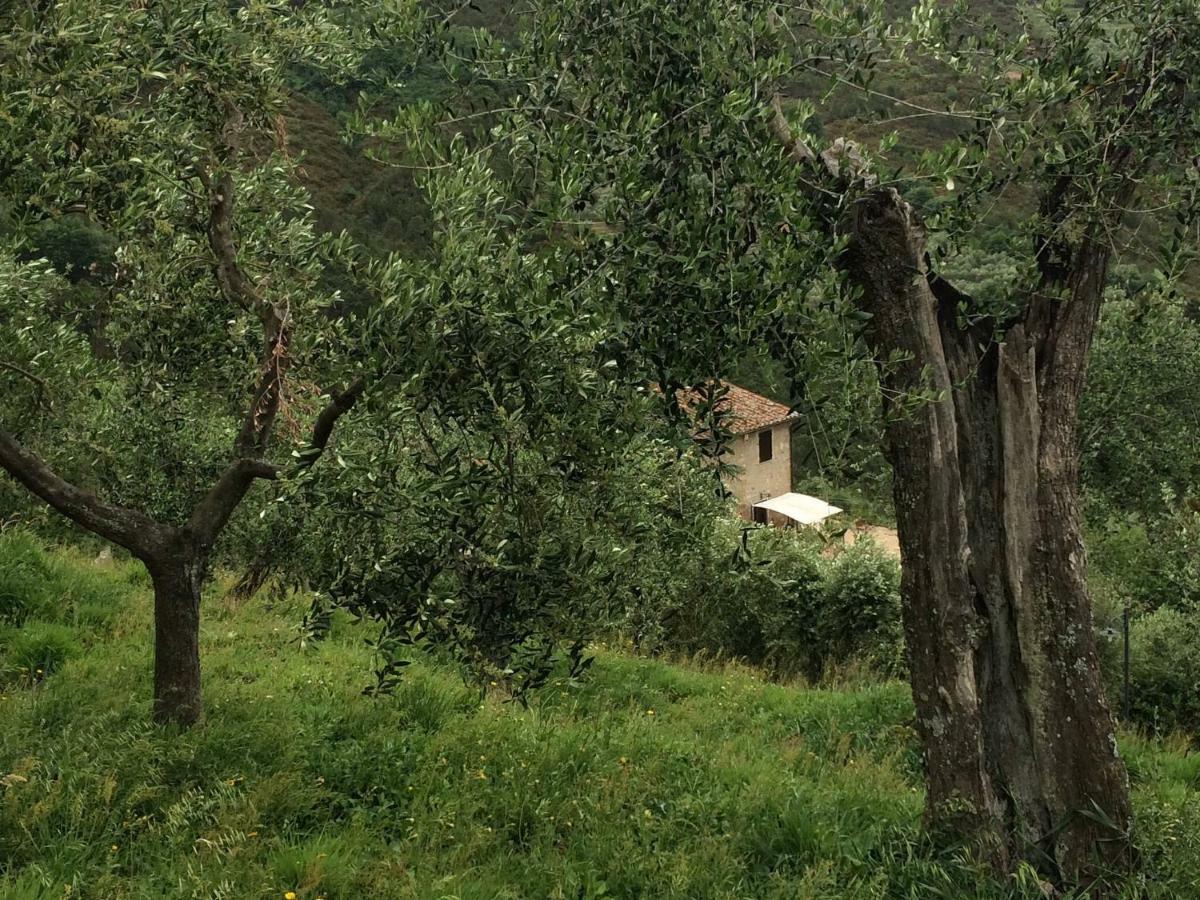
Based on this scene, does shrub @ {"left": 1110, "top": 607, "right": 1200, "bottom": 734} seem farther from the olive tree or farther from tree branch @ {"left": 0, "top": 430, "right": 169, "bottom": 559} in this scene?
tree branch @ {"left": 0, "top": 430, "right": 169, "bottom": 559}

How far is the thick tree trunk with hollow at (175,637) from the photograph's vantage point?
26.8ft

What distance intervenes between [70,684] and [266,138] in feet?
17.4

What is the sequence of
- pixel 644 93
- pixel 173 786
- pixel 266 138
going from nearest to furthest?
1. pixel 644 93
2. pixel 173 786
3. pixel 266 138

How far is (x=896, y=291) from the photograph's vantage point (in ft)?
23.1

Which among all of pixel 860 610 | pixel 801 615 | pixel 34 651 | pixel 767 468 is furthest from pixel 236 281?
pixel 767 468

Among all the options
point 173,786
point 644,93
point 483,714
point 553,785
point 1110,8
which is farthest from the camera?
point 483,714

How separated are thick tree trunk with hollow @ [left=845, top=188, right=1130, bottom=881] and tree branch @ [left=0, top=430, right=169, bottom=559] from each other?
5.96m

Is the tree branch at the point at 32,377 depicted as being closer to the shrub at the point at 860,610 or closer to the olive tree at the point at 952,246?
the olive tree at the point at 952,246

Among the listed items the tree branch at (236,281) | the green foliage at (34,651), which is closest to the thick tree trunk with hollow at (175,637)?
the tree branch at (236,281)

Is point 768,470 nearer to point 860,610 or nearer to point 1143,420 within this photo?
point 1143,420

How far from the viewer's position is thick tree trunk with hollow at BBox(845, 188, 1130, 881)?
710 cm

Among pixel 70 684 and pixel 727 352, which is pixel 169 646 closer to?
Answer: pixel 70 684

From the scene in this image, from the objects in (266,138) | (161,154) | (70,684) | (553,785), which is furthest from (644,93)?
(70,684)

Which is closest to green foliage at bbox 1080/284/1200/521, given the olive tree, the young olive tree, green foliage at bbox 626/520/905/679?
green foliage at bbox 626/520/905/679
